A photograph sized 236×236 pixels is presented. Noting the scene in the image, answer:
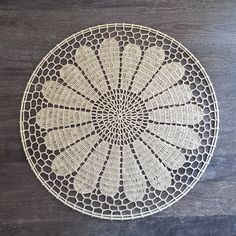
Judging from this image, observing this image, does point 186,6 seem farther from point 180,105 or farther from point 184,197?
point 184,197

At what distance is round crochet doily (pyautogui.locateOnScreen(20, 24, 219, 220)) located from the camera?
1.03m

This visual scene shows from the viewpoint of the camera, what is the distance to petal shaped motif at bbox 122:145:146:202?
102 centimetres

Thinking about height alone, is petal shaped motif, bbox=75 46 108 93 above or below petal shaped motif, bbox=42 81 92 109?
above

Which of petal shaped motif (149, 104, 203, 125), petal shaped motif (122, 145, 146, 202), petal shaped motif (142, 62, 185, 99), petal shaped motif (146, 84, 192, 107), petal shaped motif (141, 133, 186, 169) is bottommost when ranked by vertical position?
petal shaped motif (122, 145, 146, 202)

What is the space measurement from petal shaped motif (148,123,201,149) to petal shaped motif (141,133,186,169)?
0.7 inches

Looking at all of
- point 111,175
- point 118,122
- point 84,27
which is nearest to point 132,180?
point 111,175

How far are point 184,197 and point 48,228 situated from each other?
39 cm

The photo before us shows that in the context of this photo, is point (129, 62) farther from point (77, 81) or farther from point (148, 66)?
point (77, 81)

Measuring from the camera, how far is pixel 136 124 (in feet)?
3.46

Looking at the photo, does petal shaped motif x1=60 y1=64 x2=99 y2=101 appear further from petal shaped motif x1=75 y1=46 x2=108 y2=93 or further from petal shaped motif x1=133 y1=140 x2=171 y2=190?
petal shaped motif x1=133 y1=140 x2=171 y2=190

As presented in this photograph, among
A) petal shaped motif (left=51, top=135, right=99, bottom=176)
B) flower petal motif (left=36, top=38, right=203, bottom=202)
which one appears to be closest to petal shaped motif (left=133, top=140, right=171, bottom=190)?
flower petal motif (left=36, top=38, right=203, bottom=202)

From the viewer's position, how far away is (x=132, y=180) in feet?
3.37

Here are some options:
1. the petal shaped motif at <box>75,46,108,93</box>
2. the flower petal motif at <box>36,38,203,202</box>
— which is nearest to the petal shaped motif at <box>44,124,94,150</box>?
the flower petal motif at <box>36,38,203,202</box>

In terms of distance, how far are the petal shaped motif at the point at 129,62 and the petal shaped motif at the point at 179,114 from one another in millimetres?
116
